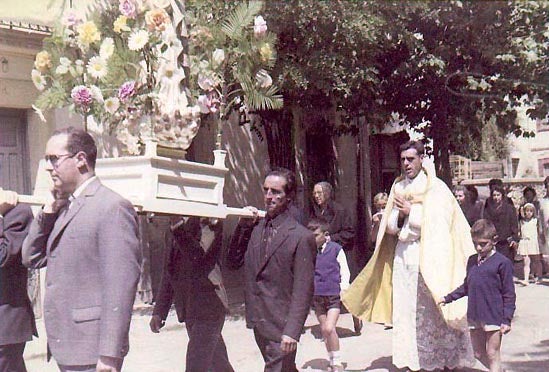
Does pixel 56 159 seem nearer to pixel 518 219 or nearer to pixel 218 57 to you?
pixel 218 57

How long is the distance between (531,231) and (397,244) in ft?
16.8

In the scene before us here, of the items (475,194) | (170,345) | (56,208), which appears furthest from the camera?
(475,194)

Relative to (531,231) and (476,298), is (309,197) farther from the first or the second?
(476,298)

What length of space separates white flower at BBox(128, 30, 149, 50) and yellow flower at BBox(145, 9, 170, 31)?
0.04m

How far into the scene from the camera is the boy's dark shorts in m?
5.48

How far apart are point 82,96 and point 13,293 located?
93 cm

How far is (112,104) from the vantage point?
367 centimetres

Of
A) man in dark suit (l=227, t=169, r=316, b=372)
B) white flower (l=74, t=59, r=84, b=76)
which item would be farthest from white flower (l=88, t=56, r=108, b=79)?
man in dark suit (l=227, t=169, r=316, b=372)

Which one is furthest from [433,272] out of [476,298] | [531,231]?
[531,231]

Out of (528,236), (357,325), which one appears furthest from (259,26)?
(528,236)

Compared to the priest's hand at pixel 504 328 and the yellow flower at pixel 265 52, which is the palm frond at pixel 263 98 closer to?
the yellow flower at pixel 265 52

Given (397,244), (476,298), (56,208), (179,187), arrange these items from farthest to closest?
1. (397,244)
2. (476,298)
3. (179,187)
4. (56,208)

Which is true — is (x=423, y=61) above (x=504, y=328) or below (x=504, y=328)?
above

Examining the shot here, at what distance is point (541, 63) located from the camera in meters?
3.79
